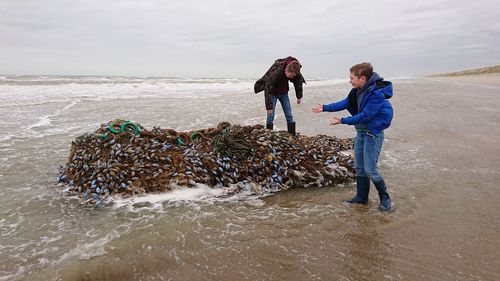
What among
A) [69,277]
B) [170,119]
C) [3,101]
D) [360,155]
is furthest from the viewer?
[3,101]

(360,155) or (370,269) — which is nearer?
(370,269)

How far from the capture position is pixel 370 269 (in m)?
3.18

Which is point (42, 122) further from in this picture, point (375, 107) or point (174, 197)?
point (375, 107)

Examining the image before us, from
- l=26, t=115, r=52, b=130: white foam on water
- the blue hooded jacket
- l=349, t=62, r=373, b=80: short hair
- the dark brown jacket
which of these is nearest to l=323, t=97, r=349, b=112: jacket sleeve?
the blue hooded jacket

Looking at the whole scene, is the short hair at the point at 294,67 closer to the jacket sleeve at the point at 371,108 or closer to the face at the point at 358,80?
the face at the point at 358,80

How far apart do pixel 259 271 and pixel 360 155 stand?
222 centimetres

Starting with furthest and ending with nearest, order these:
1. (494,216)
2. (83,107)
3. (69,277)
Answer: (83,107), (494,216), (69,277)

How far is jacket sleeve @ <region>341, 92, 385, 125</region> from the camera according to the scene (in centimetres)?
408

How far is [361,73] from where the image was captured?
416 centimetres

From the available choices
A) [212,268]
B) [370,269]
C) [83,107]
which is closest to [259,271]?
[212,268]

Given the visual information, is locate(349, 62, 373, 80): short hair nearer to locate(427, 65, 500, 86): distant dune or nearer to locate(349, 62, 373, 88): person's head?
locate(349, 62, 373, 88): person's head

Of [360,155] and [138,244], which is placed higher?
[360,155]

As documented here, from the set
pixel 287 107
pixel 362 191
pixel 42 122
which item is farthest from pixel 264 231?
pixel 42 122

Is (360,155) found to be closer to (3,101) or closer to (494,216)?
(494,216)
